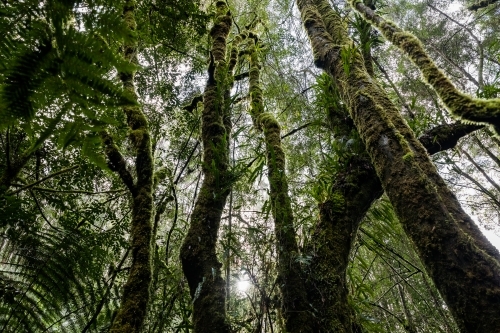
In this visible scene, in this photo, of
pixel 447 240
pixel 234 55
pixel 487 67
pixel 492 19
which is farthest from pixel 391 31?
pixel 492 19

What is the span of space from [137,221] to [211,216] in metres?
0.56

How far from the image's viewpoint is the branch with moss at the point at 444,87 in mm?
2217

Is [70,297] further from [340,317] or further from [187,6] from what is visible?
A: [187,6]

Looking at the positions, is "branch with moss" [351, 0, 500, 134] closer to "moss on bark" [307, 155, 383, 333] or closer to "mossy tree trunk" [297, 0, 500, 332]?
"mossy tree trunk" [297, 0, 500, 332]

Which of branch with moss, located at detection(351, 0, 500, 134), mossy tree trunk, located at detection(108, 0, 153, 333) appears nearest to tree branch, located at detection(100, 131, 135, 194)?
mossy tree trunk, located at detection(108, 0, 153, 333)

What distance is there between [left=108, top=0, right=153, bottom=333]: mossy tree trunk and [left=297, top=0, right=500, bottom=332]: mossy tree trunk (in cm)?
155

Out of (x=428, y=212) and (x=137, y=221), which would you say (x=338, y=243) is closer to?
(x=428, y=212)

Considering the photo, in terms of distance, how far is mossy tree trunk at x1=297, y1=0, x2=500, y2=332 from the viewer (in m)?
1.67

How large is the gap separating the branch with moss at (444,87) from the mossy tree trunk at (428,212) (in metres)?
0.36

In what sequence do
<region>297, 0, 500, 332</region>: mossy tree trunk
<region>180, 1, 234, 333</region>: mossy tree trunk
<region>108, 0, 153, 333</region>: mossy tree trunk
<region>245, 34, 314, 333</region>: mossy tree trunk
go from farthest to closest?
1. <region>245, 34, 314, 333</region>: mossy tree trunk
2. <region>180, 1, 234, 333</region>: mossy tree trunk
3. <region>297, 0, 500, 332</region>: mossy tree trunk
4. <region>108, 0, 153, 333</region>: mossy tree trunk

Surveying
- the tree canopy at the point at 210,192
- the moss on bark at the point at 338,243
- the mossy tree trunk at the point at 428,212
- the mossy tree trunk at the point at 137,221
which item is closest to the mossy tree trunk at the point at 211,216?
the tree canopy at the point at 210,192

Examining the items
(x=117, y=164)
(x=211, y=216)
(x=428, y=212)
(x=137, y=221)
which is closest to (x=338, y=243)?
(x=428, y=212)

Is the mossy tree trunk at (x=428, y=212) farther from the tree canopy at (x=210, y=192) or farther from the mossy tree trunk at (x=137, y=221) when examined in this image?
the mossy tree trunk at (x=137, y=221)

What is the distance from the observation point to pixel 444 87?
8.66ft
